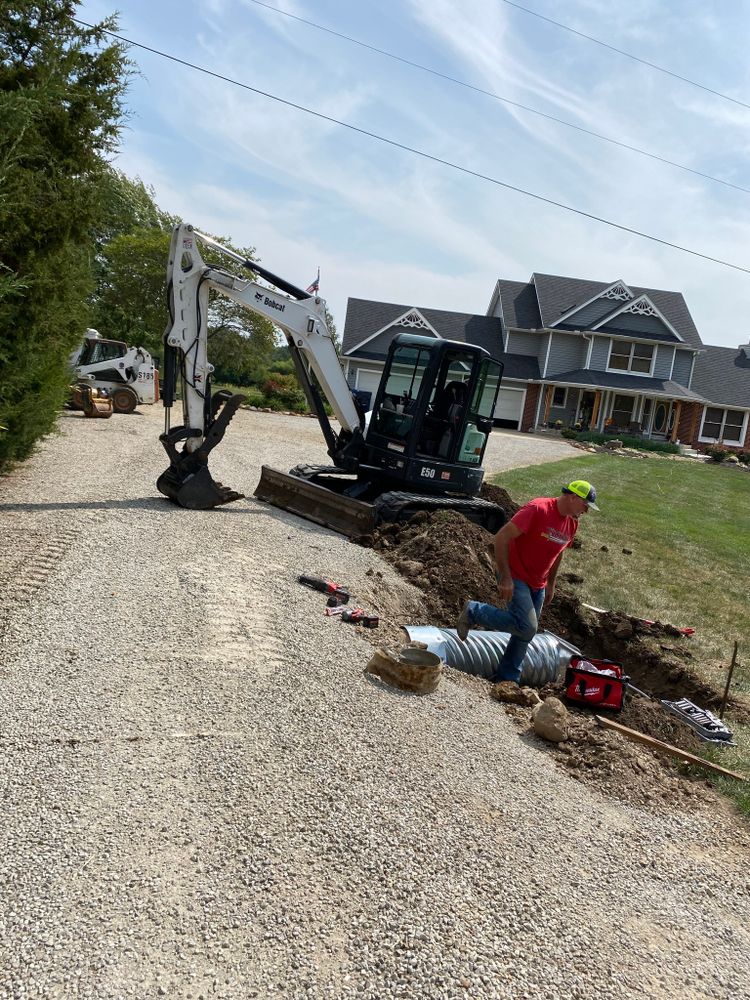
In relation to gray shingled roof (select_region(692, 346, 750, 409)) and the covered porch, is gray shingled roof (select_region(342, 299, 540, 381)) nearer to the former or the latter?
the covered porch

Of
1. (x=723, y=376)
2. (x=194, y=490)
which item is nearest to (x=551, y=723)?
(x=194, y=490)

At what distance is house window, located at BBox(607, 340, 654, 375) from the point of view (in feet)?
131

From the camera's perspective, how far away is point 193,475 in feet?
32.9

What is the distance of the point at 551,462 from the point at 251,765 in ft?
73.2

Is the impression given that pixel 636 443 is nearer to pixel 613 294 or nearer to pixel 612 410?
pixel 612 410

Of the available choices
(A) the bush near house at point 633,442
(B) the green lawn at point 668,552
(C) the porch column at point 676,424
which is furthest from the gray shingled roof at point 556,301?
(B) the green lawn at point 668,552

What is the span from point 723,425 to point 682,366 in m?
3.80

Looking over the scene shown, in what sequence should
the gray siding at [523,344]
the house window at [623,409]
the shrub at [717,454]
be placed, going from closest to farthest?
the shrub at [717,454]
the house window at [623,409]
the gray siding at [523,344]

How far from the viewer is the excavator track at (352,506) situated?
1023 cm

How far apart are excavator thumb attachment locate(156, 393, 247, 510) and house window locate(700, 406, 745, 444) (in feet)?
117

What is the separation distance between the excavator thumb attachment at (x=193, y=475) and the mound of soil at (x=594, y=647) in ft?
7.04

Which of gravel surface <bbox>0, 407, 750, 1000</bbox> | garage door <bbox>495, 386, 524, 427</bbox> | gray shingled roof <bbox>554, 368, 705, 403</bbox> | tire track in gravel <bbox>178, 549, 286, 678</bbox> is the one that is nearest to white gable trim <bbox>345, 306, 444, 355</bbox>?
garage door <bbox>495, 386, 524, 427</bbox>

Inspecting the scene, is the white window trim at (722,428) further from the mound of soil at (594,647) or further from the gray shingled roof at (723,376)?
the mound of soil at (594,647)

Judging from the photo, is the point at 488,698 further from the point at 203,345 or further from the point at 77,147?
the point at 77,147
